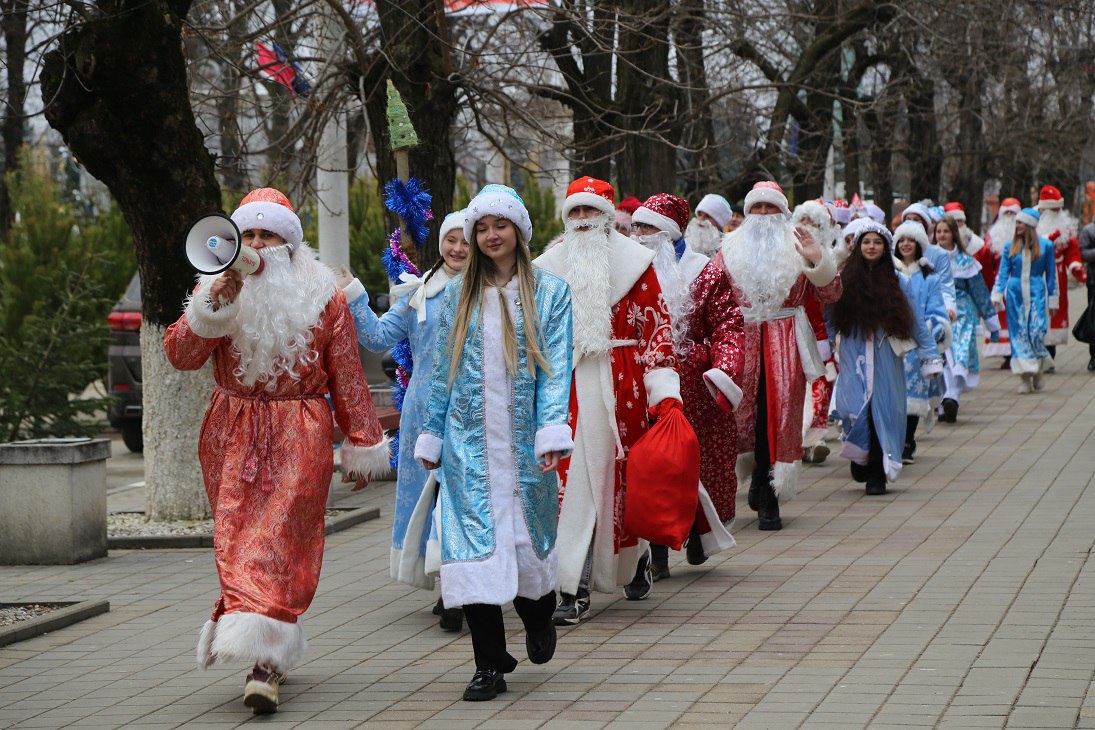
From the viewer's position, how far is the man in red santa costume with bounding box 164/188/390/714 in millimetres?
5949

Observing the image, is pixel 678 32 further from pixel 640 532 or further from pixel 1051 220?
pixel 640 532

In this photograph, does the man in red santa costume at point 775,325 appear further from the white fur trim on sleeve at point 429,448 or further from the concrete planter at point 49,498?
the white fur trim on sleeve at point 429,448

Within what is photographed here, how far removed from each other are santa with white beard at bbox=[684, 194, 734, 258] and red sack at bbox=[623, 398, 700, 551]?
3775 millimetres

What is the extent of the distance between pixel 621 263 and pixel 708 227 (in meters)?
3.52

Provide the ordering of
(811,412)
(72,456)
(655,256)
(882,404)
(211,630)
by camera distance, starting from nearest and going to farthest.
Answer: (211,630) → (655,256) → (72,456) → (882,404) → (811,412)

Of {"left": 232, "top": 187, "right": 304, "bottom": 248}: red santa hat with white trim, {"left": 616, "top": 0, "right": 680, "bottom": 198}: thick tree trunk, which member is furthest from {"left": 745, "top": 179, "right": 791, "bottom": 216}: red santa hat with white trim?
{"left": 616, "top": 0, "right": 680, "bottom": 198}: thick tree trunk

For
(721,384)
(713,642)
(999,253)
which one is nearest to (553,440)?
(713,642)

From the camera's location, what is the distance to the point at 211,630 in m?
5.96

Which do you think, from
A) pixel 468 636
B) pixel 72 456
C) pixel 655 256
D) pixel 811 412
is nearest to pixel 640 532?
pixel 468 636

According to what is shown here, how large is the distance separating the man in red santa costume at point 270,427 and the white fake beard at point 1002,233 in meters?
13.8

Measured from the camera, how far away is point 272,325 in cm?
612

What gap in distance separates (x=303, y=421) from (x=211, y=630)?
0.82m

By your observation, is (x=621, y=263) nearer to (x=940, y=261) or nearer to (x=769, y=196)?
(x=769, y=196)

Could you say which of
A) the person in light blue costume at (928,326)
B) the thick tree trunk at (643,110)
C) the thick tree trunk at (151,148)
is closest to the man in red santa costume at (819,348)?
the person in light blue costume at (928,326)
